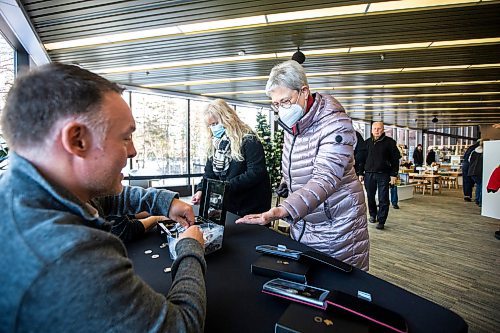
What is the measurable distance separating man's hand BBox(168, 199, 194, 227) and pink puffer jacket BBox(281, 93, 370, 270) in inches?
18.4

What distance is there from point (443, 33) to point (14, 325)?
575cm

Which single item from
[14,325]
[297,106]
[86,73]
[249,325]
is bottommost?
[249,325]

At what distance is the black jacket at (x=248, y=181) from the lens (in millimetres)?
2082

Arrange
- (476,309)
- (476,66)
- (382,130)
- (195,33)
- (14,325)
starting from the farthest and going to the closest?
(476,66)
(382,130)
(195,33)
(476,309)
(14,325)

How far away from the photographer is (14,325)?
430 millimetres

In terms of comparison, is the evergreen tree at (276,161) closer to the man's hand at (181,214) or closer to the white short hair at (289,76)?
the white short hair at (289,76)

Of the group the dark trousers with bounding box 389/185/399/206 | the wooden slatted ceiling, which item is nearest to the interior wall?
the wooden slatted ceiling

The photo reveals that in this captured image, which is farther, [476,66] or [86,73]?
[476,66]

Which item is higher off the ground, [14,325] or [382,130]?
[382,130]

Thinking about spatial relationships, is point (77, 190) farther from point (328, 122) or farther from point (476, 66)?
point (476, 66)

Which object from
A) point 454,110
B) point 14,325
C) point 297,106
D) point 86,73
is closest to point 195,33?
point 297,106

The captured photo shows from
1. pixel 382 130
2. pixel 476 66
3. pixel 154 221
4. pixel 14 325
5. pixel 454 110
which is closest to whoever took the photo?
pixel 14 325

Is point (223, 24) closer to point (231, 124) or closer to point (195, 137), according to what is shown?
point (231, 124)

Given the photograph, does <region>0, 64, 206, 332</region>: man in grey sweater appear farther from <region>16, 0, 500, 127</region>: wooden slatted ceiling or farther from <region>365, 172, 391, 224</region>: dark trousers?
<region>365, 172, 391, 224</region>: dark trousers
